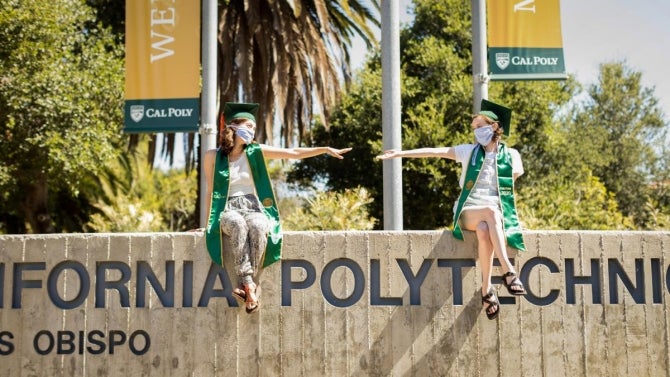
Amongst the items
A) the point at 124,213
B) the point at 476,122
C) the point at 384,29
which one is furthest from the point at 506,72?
the point at 124,213

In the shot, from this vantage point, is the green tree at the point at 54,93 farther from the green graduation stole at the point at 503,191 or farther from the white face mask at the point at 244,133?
the green graduation stole at the point at 503,191

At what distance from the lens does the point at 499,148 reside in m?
7.17

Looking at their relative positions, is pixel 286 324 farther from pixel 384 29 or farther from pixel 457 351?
pixel 384 29

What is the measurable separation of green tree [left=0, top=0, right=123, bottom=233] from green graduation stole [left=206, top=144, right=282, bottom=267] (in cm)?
969

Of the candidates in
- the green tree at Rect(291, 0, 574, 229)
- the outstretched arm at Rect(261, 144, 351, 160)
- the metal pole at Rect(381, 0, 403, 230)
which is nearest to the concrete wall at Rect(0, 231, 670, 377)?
the outstretched arm at Rect(261, 144, 351, 160)

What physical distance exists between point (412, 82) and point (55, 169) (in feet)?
34.7

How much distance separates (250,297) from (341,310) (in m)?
0.86

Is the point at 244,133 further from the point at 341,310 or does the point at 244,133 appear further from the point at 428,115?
the point at 428,115

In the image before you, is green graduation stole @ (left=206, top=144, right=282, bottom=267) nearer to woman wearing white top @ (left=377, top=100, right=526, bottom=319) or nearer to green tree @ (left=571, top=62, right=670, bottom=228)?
woman wearing white top @ (left=377, top=100, right=526, bottom=319)

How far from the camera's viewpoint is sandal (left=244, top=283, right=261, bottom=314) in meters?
6.71

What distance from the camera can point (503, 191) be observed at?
7.00 meters

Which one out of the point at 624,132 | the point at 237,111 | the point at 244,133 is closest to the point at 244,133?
the point at 244,133

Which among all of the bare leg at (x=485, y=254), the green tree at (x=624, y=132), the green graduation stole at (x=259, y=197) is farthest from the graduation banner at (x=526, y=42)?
the green tree at (x=624, y=132)

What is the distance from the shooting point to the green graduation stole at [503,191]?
7.00m
